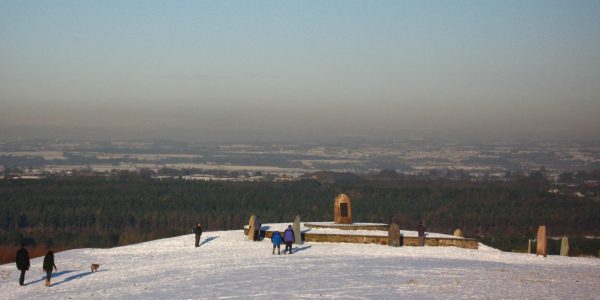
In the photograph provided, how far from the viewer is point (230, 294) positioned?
110ft

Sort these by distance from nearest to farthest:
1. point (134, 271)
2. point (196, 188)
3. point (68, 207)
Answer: point (134, 271) < point (68, 207) < point (196, 188)

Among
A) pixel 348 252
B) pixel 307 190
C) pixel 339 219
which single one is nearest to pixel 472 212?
pixel 307 190

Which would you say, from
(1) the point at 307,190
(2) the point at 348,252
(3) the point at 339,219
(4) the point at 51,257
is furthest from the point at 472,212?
(4) the point at 51,257

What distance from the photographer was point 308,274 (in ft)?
123

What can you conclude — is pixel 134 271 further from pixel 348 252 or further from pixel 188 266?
pixel 348 252

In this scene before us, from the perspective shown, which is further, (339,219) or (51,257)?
(339,219)

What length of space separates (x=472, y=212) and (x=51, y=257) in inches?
3560

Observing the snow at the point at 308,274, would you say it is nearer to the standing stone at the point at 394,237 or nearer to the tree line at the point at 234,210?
the standing stone at the point at 394,237

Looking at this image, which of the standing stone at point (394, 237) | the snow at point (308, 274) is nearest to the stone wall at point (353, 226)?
the snow at point (308, 274)

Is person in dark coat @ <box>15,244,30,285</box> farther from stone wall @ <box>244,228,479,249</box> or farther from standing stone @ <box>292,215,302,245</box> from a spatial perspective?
stone wall @ <box>244,228,479,249</box>

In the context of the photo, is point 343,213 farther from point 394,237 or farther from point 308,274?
point 308,274

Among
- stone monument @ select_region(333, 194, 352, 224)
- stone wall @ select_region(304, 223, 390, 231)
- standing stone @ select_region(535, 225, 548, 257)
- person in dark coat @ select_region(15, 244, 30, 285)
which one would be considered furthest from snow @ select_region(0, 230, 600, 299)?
stone monument @ select_region(333, 194, 352, 224)

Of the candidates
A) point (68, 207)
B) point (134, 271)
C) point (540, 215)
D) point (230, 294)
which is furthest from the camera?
point (68, 207)

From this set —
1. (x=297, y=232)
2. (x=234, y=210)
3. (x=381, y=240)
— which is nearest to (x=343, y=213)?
(x=381, y=240)
